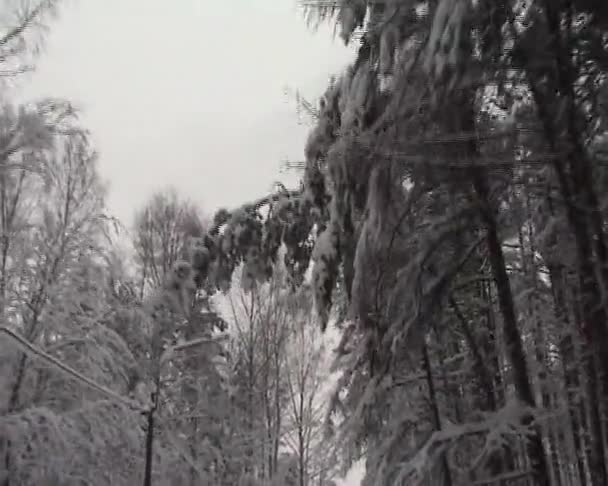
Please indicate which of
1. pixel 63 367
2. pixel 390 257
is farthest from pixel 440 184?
pixel 63 367

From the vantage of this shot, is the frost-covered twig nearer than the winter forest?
No

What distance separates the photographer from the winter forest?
4766 millimetres

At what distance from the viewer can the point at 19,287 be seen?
11.1m

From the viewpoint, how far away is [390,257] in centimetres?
579

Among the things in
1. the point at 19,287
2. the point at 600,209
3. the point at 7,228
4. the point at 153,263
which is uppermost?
the point at 153,263

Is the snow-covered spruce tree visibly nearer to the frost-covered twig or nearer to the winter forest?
the winter forest

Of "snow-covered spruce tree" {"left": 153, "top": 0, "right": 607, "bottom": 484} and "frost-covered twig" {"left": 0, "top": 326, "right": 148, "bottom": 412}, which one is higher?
"snow-covered spruce tree" {"left": 153, "top": 0, "right": 607, "bottom": 484}

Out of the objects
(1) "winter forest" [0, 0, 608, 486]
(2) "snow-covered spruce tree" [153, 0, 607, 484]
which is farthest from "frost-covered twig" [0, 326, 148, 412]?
(2) "snow-covered spruce tree" [153, 0, 607, 484]

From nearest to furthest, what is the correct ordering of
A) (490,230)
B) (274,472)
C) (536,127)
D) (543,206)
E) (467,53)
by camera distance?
(467,53) → (536,127) → (490,230) → (543,206) → (274,472)

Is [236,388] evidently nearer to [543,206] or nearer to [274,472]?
[274,472]

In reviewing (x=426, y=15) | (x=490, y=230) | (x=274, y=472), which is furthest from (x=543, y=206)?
(x=274, y=472)

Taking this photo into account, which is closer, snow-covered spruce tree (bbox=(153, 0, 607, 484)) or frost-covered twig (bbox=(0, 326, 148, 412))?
snow-covered spruce tree (bbox=(153, 0, 607, 484))

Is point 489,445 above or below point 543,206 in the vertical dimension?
below

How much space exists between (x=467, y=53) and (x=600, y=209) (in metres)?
1.36
